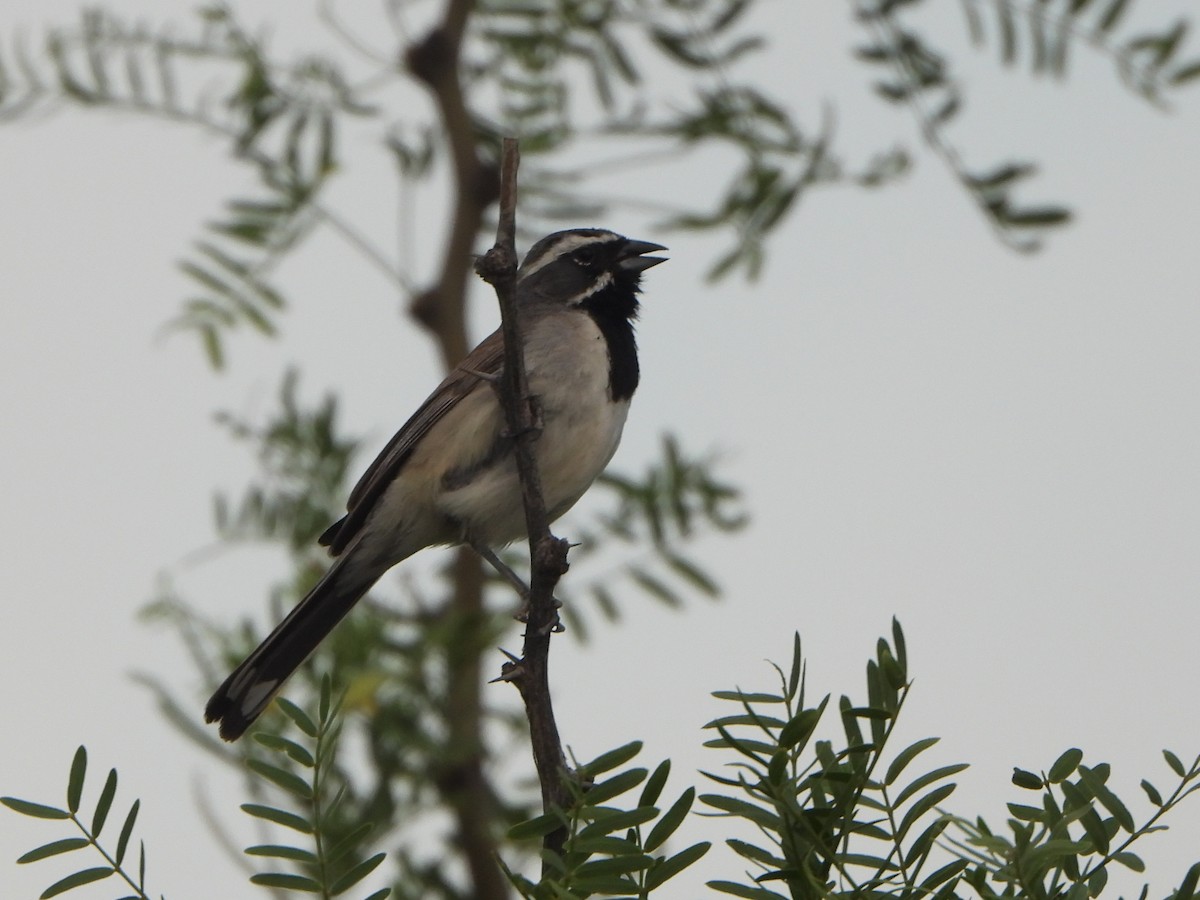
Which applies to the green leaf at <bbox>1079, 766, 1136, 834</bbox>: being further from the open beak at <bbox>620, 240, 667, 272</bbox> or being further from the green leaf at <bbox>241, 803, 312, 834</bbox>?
the open beak at <bbox>620, 240, 667, 272</bbox>

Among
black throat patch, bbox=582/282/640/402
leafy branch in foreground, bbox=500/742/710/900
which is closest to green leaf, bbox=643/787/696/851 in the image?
leafy branch in foreground, bbox=500/742/710/900

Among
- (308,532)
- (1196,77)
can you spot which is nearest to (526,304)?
(308,532)

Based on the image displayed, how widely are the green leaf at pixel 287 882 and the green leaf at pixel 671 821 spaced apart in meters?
0.42

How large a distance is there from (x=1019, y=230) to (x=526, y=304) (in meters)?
1.82

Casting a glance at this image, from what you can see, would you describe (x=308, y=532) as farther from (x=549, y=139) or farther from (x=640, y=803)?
(x=640, y=803)

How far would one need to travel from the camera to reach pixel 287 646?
547 cm

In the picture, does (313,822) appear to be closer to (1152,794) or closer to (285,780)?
(285,780)

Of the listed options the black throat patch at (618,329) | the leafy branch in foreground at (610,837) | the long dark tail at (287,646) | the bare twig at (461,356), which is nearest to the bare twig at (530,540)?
the leafy branch in foreground at (610,837)

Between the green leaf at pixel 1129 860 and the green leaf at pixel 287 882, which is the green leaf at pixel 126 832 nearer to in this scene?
the green leaf at pixel 287 882

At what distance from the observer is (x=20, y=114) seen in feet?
19.3

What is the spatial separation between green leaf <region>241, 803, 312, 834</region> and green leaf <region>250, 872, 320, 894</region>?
0.06 metres

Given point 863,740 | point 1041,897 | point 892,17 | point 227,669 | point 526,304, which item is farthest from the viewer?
point 526,304

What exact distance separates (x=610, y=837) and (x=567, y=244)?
4617mm

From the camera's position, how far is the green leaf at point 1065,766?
6.73 feet
